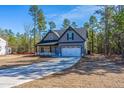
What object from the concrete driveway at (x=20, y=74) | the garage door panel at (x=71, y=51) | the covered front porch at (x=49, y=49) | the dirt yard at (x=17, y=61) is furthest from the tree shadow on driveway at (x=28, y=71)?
the covered front porch at (x=49, y=49)

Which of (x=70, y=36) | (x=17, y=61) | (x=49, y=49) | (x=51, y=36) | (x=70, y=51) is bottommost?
(x=17, y=61)

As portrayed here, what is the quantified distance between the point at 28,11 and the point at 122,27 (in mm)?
25752

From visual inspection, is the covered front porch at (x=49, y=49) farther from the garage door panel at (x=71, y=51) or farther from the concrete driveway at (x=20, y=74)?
the concrete driveway at (x=20, y=74)

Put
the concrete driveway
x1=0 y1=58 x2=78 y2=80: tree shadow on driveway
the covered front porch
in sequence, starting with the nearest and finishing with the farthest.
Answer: the concrete driveway → x1=0 y1=58 x2=78 y2=80: tree shadow on driveway → the covered front porch

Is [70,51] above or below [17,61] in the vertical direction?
above

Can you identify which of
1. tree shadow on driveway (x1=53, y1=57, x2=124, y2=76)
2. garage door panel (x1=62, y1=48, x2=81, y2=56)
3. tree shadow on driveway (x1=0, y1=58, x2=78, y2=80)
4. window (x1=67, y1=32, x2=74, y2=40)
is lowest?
tree shadow on driveway (x1=53, y1=57, x2=124, y2=76)

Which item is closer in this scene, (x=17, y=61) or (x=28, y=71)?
(x=28, y=71)

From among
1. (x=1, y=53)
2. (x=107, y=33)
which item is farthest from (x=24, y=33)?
(x=107, y=33)

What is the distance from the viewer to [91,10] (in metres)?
35.4

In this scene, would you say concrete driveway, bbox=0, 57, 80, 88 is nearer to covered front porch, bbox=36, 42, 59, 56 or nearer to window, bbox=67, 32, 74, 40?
window, bbox=67, 32, 74, 40

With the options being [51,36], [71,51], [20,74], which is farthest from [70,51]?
[20,74]

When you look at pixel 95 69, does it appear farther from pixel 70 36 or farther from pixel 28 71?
pixel 70 36

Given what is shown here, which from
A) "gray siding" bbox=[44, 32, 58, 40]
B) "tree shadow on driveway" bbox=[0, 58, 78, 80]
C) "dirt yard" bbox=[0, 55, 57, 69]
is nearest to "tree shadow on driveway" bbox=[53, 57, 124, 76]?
"tree shadow on driveway" bbox=[0, 58, 78, 80]

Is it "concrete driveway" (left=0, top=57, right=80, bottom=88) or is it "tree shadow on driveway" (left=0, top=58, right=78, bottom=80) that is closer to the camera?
"concrete driveway" (left=0, top=57, right=80, bottom=88)
